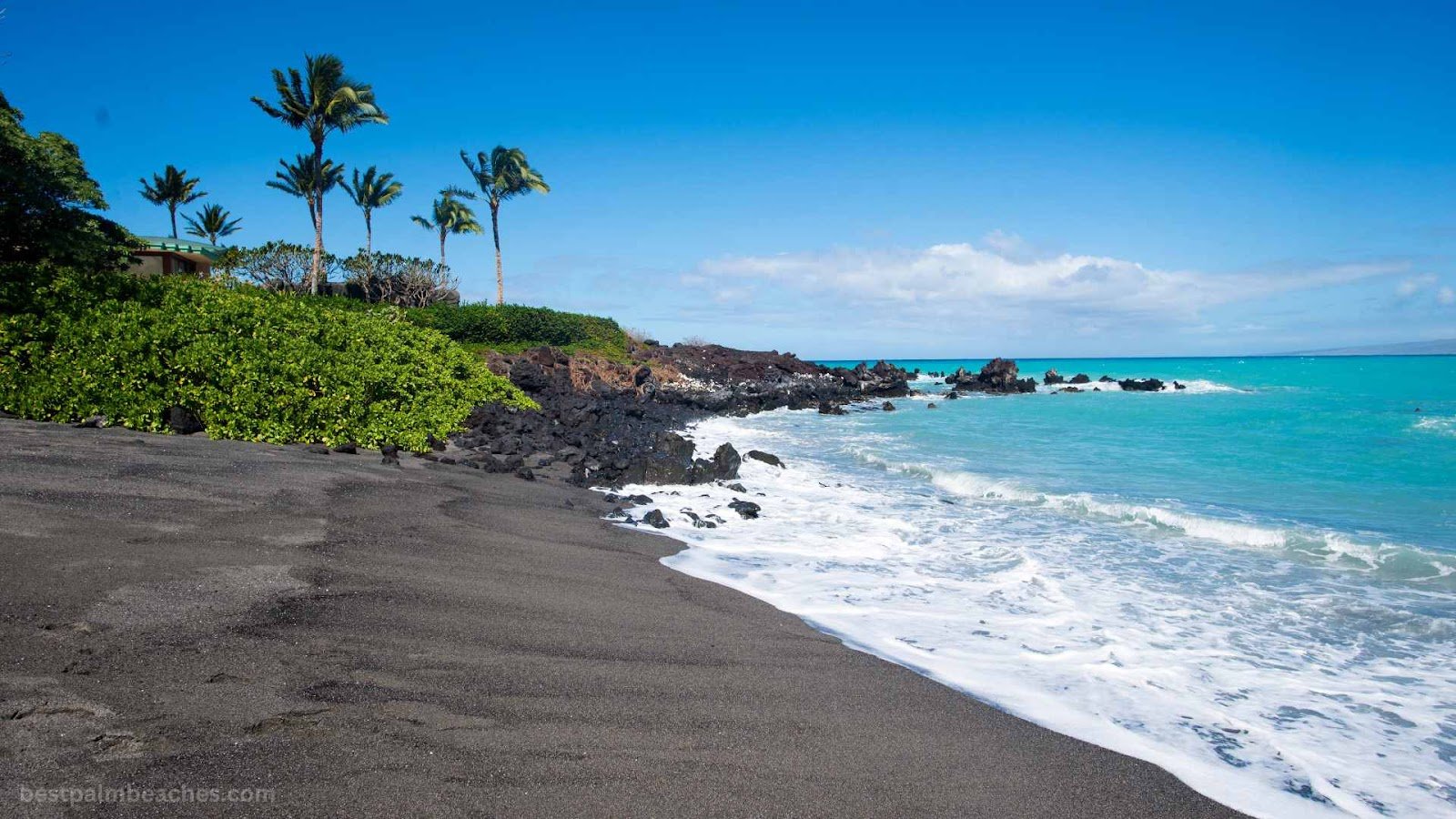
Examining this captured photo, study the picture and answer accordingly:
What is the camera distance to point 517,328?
1468 inches

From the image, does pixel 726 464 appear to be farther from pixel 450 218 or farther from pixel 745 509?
pixel 450 218

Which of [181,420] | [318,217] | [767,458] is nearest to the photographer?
[181,420]

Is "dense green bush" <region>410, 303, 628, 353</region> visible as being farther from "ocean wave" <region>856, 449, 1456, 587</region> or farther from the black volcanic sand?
the black volcanic sand

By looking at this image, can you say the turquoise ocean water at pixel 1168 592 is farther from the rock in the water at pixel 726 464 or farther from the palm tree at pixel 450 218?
the palm tree at pixel 450 218

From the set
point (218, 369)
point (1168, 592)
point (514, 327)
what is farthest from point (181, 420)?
point (514, 327)

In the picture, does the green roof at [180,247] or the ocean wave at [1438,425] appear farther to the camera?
the green roof at [180,247]

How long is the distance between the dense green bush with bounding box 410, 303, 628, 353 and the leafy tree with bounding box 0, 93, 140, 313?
17.9 metres

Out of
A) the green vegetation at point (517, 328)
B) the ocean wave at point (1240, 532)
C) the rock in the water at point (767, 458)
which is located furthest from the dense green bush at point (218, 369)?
the green vegetation at point (517, 328)

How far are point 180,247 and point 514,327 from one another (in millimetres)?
19849

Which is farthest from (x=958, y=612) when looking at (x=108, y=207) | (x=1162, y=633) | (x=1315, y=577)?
(x=108, y=207)

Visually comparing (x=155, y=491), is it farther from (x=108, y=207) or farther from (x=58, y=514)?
(x=108, y=207)

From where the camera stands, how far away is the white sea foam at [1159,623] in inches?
170

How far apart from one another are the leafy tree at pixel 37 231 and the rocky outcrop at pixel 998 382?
51111mm

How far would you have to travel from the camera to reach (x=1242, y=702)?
5.01 metres
